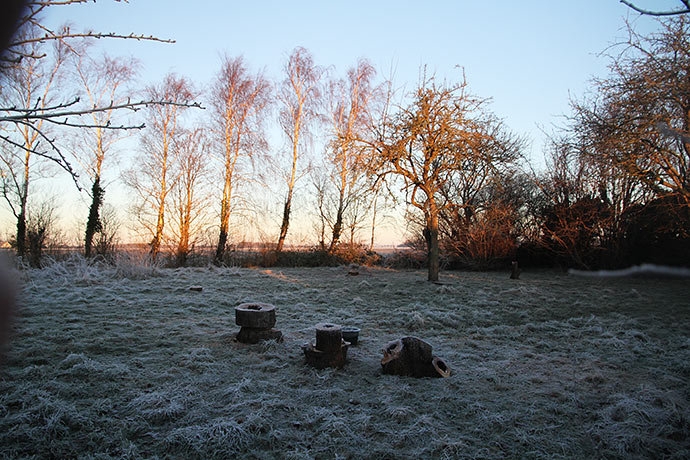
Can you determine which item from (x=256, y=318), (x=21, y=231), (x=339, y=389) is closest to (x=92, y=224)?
(x=21, y=231)

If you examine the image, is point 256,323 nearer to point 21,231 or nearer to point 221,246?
point 221,246

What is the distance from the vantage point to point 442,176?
488 inches

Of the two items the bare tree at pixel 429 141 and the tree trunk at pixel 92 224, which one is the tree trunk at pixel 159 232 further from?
the bare tree at pixel 429 141

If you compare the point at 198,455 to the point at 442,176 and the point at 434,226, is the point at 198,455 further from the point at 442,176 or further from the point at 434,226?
the point at 442,176

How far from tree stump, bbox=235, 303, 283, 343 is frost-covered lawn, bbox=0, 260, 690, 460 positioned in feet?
0.62

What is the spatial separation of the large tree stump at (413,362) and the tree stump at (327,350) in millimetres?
455

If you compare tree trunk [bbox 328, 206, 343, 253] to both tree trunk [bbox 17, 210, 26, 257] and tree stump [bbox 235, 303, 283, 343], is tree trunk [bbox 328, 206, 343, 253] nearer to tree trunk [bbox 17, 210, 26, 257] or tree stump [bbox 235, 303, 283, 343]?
tree trunk [bbox 17, 210, 26, 257]

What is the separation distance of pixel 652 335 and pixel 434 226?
503cm

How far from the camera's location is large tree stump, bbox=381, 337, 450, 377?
3.72 m

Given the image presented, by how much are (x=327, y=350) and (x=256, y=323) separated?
100 cm

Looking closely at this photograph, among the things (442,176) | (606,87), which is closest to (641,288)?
(606,87)

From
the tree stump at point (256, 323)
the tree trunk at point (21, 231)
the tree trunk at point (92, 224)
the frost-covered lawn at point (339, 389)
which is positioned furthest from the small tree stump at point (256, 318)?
the tree trunk at point (21, 231)

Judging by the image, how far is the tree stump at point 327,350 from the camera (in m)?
3.82

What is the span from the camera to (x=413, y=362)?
375 centimetres
